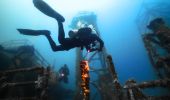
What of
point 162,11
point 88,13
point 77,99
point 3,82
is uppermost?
point 162,11

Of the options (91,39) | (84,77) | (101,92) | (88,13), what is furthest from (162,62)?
(88,13)

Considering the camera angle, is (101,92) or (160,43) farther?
(101,92)

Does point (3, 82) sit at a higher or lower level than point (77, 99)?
higher

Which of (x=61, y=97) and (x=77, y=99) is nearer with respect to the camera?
(x=77, y=99)

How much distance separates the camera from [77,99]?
1366 cm

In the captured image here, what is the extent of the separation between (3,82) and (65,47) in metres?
2.87

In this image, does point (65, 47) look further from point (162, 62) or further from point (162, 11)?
point (162, 11)

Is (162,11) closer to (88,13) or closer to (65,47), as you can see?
(88,13)

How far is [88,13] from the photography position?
20.3m

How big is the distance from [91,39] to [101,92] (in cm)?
812

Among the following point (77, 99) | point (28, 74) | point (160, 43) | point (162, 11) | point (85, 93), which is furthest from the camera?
point (162, 11)

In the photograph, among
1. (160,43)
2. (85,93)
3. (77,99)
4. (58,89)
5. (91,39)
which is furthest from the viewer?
(58,89)

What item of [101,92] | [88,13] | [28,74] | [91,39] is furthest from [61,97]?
[91,39]

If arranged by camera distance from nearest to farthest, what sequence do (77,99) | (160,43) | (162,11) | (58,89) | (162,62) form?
(162,62) < (160,43) < (77,99) < (58,89) < (162,11)
